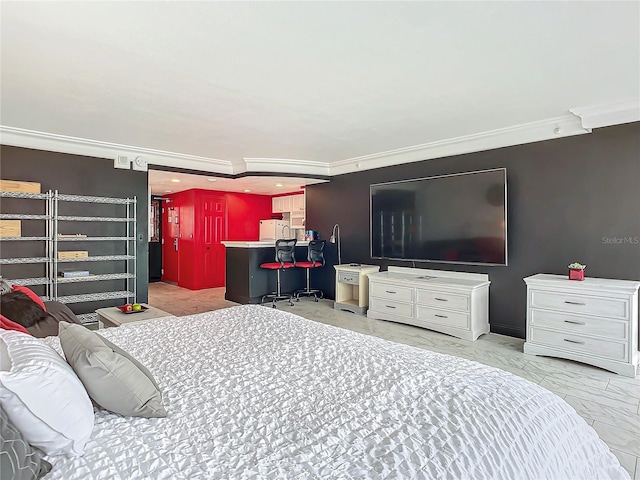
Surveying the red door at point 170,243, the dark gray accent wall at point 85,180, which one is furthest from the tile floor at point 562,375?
the red door at point 170,243

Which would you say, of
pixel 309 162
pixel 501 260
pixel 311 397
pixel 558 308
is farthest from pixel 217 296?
pixel 311 397

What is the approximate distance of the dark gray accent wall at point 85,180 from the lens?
443 cm

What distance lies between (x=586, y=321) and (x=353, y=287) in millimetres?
3427

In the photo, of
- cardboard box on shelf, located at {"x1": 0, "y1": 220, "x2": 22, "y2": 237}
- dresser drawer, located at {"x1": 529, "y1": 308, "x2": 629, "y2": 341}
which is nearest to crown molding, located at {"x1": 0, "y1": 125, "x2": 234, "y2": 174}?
cardboard box on shelf, located at {"x1": 0, "y1": 220, "x2": 22, "y2": 237}

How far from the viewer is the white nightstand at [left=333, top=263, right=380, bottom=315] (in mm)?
5626

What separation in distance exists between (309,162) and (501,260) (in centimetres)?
336

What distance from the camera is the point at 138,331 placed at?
222cm

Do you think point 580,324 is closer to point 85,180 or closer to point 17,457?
point 17,457

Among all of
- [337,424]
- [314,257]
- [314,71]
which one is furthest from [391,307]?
[337,424]

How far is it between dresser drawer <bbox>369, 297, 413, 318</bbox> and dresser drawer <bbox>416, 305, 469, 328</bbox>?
5.9 inches

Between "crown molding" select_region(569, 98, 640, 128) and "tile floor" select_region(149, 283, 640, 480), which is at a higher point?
"crown molding" select_region(569, 98, 640, 128)

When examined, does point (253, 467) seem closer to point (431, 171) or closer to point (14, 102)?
point (14, 102)

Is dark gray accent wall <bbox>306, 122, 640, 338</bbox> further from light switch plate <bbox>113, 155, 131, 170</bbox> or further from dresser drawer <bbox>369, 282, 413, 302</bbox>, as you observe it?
light switch plate <bbox>113, 155, 131, 170</bbox>

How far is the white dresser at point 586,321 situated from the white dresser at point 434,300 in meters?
0.69
